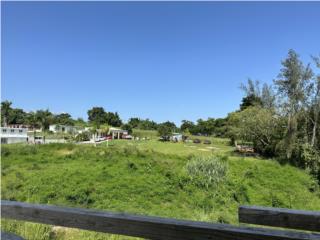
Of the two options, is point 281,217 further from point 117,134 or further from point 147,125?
point 147,125

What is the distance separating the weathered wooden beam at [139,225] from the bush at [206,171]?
1086 centimetres

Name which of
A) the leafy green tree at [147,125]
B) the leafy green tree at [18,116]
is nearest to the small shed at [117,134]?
the leafy green tree at [147,125]

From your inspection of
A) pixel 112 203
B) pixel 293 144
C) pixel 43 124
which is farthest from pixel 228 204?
pixel 43 124

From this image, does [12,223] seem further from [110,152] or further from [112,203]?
[110,152]

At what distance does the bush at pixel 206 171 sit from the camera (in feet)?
39.5

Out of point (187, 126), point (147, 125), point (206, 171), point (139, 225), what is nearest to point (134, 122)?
point (147, 125)

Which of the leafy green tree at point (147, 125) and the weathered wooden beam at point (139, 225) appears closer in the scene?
the weathered wooden beam at point (139, 225)

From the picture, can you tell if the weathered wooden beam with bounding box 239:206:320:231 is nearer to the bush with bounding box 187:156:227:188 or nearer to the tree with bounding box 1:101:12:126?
the bush with bounding box 187:156:227:188

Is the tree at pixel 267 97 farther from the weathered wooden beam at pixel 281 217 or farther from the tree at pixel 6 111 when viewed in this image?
the tree at pixel 6 111

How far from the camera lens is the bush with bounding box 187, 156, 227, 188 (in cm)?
1204

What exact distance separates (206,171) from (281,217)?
11469 mm

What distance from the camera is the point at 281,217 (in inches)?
50.3

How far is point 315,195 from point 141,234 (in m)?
13.7

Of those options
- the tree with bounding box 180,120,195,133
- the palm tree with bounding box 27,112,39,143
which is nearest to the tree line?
the tree with bounding box 180,120,195,133
